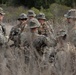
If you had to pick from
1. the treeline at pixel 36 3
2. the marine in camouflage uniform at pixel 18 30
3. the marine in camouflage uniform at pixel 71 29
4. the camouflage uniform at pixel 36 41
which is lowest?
the treeline at pixel 36 3

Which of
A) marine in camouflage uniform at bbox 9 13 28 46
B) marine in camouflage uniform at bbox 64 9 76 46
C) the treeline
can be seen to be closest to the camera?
marine in camouflage uniform at bbox 64 9 76 46

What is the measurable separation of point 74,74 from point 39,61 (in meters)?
0.75

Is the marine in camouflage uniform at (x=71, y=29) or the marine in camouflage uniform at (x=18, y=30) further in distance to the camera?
the marine in camouflage uniform at (x=18, y=30)

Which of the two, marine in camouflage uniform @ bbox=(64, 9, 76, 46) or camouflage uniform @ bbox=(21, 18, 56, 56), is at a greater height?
marine in camouflage uniform @ bbox=(64, 9, 76, 46)

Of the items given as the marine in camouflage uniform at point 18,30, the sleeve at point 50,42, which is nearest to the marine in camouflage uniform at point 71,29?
the sleeve at point 50,42

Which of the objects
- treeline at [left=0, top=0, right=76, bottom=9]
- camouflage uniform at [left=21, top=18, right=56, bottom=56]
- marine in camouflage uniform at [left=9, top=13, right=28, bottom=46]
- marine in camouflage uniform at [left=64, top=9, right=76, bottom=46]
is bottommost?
treeline at [left=0, top=0, right=76, bottom=9]

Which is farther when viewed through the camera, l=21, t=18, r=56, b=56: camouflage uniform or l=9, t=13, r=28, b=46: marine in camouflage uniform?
l=9, t=13, r=28, b=46: marine in camouflage uniform

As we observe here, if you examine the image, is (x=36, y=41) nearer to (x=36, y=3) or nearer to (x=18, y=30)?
(x=18, y=30)

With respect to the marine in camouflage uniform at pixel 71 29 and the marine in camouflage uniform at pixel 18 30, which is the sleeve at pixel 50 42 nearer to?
the marine in camouflage uniform at pixel 71 29

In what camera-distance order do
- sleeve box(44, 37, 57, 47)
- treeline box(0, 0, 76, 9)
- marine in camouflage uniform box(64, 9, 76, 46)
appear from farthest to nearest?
treeline box(0, 0, 76, 9)
sleeve box(44, 37, 57, 47)
marine in camouflage uniform box(64, 9, 76, 46)

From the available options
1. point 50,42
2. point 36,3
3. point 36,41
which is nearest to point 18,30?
point 36,41

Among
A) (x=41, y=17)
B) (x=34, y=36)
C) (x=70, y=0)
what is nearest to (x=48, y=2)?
(x=70, y=0)

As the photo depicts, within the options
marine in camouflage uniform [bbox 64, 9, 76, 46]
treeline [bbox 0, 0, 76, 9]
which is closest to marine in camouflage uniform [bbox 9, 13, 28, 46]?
marine in camouflage uniform [bbox 64, 9, 76, 46]

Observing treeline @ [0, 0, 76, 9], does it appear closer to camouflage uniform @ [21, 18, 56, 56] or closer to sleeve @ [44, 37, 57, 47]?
camouflage uniform @ [21, 18, 56, 56]
